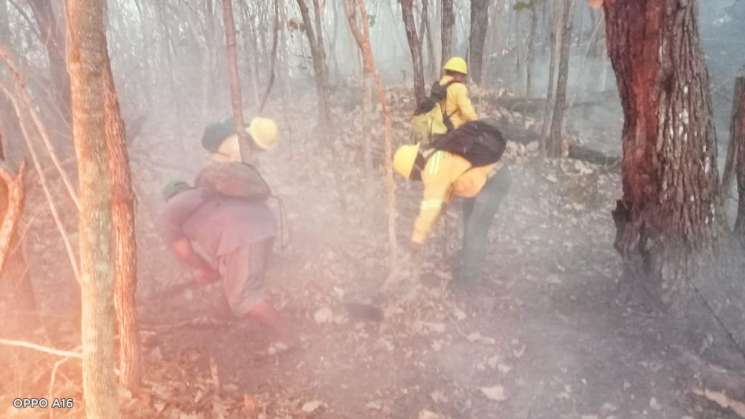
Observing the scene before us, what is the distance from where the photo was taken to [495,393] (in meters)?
3.86

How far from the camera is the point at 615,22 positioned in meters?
4.04

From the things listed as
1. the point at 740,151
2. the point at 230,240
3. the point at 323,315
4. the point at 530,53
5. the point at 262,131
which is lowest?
the point at 323,315

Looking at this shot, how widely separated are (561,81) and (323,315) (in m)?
5.52

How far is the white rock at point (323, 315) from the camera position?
459 cm

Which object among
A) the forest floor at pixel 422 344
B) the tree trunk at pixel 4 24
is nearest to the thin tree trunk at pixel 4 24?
the tree trunk at pixel 4 24

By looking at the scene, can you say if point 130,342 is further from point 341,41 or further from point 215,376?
point 341,41

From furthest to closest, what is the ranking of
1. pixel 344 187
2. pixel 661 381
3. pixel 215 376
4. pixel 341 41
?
pixel 341 41, pixel 344 187, pixel 661 381, pixel 215 376

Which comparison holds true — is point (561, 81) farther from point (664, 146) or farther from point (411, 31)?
point (664, 146)

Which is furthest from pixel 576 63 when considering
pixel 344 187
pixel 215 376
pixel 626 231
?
pixel 215 376

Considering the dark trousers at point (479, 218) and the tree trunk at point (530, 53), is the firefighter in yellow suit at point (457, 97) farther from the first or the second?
the tree trunk at point (530, 53)

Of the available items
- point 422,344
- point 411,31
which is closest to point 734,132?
point 422,344

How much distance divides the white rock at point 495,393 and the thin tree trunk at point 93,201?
8.32 feet

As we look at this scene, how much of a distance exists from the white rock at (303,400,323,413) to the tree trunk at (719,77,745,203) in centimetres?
361

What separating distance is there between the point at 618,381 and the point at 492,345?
935 millimetres
